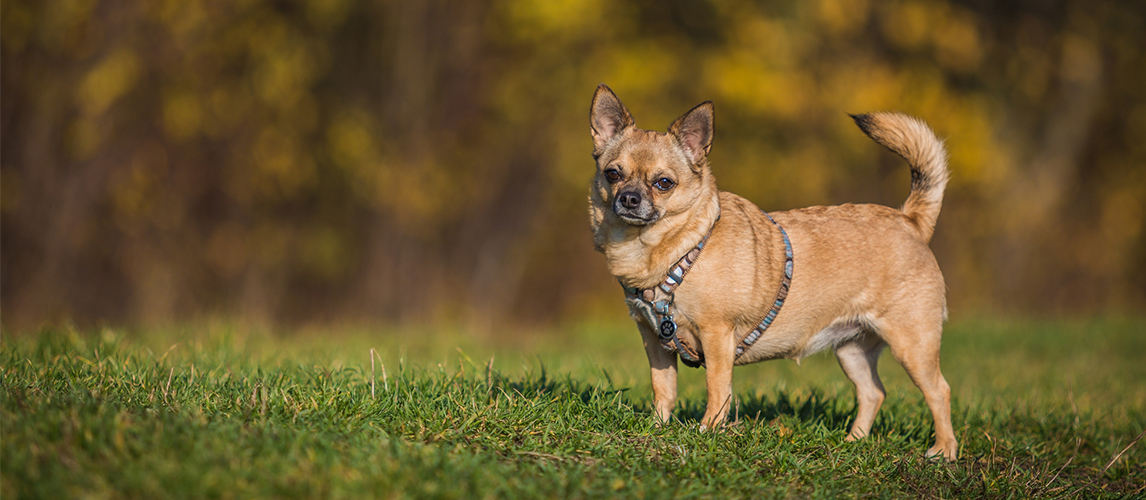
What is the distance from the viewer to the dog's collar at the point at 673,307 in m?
4.07

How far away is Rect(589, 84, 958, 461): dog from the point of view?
411 centimetres

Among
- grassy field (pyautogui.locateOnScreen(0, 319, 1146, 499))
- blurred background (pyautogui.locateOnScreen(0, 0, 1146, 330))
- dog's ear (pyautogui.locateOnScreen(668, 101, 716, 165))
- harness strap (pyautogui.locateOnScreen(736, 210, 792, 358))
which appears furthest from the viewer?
blurred background (pyautogui.locateOnScreen(0, 0, 1146, 330))

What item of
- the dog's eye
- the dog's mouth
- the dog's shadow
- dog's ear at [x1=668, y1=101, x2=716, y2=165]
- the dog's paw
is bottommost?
the dog's paw

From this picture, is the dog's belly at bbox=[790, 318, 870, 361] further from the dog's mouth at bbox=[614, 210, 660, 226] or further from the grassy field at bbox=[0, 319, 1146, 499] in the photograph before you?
the dog's mouth at bbox=[614, 210, 660, 226]

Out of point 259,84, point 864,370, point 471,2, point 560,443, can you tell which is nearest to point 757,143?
point 471,2

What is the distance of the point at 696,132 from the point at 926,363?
1.78 metres

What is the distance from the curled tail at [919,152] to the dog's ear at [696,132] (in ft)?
3.22

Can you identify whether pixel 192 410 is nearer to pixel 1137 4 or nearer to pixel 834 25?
pixel 834 25

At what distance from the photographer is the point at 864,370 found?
4.80 metres

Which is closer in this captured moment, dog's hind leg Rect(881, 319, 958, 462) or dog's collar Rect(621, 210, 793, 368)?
dog's collar Rect(621, 210, 793, 368)

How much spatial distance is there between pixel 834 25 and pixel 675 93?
2.87 m

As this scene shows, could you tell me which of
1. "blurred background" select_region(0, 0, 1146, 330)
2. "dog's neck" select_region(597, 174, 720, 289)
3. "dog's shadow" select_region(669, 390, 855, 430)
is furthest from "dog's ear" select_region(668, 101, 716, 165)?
"blurred background" select_region(0, 0, 1146, 330)

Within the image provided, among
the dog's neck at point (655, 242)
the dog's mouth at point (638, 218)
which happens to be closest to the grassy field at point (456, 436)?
the dog's neck at point (655, 242)

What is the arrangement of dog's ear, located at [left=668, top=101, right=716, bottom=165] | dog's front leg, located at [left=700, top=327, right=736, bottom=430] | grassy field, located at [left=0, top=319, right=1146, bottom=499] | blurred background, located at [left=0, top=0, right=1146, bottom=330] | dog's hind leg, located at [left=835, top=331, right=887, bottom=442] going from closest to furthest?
grassy field, located at [left=0, top=319, right=1146, bottom=499] < dog's front leg, located at [left=700, top=327, right=736, bottom=430] < dog's ear, located at [left=668, top=101, right=716, bottom=165] < dog's hind leg, located at [left=835, top=331, right=887, bottom=442] < blurred background, located at [left=0, top=0, right=1146, bottom=330]
